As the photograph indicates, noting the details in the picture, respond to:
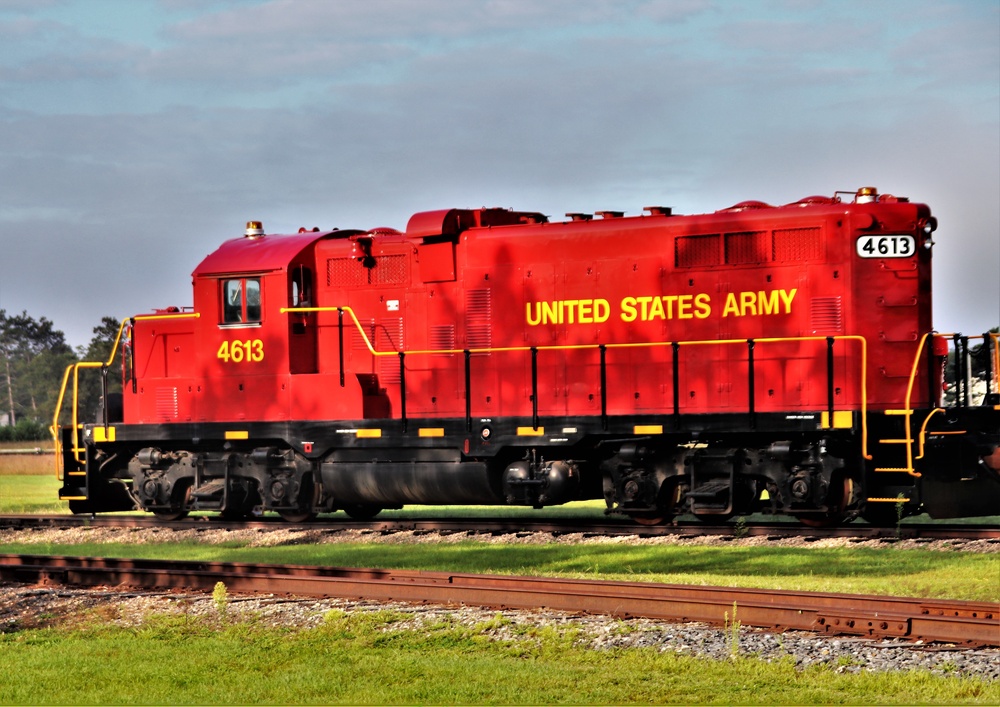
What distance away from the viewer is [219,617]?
9.05 metres

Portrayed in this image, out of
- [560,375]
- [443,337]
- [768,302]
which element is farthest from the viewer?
[443,337]

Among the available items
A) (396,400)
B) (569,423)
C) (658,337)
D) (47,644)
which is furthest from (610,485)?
(47,644)

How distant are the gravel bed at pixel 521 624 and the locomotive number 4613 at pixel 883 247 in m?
6.91

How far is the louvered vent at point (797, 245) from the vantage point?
14.1 meters

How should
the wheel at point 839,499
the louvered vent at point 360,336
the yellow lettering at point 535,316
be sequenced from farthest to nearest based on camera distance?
1. the louvered vent at point 360,336
2. the yellow lettering at point 535,316
3. the wheel at point 839,499

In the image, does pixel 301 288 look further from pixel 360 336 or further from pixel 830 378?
pixel 830 378

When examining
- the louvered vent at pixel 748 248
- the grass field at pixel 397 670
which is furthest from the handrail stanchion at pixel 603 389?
the grass field at pixel 397 670

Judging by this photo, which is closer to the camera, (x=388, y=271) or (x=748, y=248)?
(x=748, y=248)

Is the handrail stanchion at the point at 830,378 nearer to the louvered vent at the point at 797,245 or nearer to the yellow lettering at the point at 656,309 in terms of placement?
the louvered vent at the point at 797,245

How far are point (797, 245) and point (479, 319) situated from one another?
3.93m

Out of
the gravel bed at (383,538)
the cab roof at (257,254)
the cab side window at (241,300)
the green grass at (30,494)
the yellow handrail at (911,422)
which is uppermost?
the cab roof at (257,254)

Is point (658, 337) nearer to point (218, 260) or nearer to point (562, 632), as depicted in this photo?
point (218, 260)

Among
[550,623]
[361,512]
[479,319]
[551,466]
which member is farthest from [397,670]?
[361,512]

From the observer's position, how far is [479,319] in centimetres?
1562
